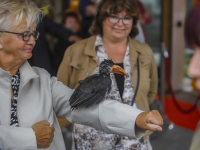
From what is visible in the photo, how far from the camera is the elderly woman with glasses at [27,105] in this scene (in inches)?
63.7

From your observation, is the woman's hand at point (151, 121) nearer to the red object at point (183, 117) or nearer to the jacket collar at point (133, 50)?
the jacket collar at point (133, 50)

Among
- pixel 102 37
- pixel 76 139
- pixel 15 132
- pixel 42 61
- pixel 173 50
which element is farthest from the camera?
pixel 173 50

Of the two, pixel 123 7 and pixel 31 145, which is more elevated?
pixel 123 7

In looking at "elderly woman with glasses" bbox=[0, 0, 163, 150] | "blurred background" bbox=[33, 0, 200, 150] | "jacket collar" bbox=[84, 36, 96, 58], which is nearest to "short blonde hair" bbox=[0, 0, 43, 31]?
"elderly woman with glasses" bbox=[0, 0, 163, 150]

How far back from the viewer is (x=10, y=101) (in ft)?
5.51

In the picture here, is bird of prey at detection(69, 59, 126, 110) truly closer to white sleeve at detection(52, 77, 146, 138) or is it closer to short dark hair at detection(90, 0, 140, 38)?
white sleeve at detection(52, 77, 146, 138)

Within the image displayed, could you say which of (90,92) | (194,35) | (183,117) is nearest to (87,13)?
(90,92)

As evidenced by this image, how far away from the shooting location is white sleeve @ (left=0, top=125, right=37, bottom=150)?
158 cm

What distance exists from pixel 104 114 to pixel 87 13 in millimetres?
2210

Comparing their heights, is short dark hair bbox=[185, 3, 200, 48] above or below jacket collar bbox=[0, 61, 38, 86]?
above

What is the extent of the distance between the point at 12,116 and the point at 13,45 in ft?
1.42

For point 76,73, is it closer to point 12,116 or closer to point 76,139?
point 76,139

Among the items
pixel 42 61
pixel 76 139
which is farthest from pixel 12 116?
pixel 42 61

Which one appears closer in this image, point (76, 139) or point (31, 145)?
point (31, 145)
